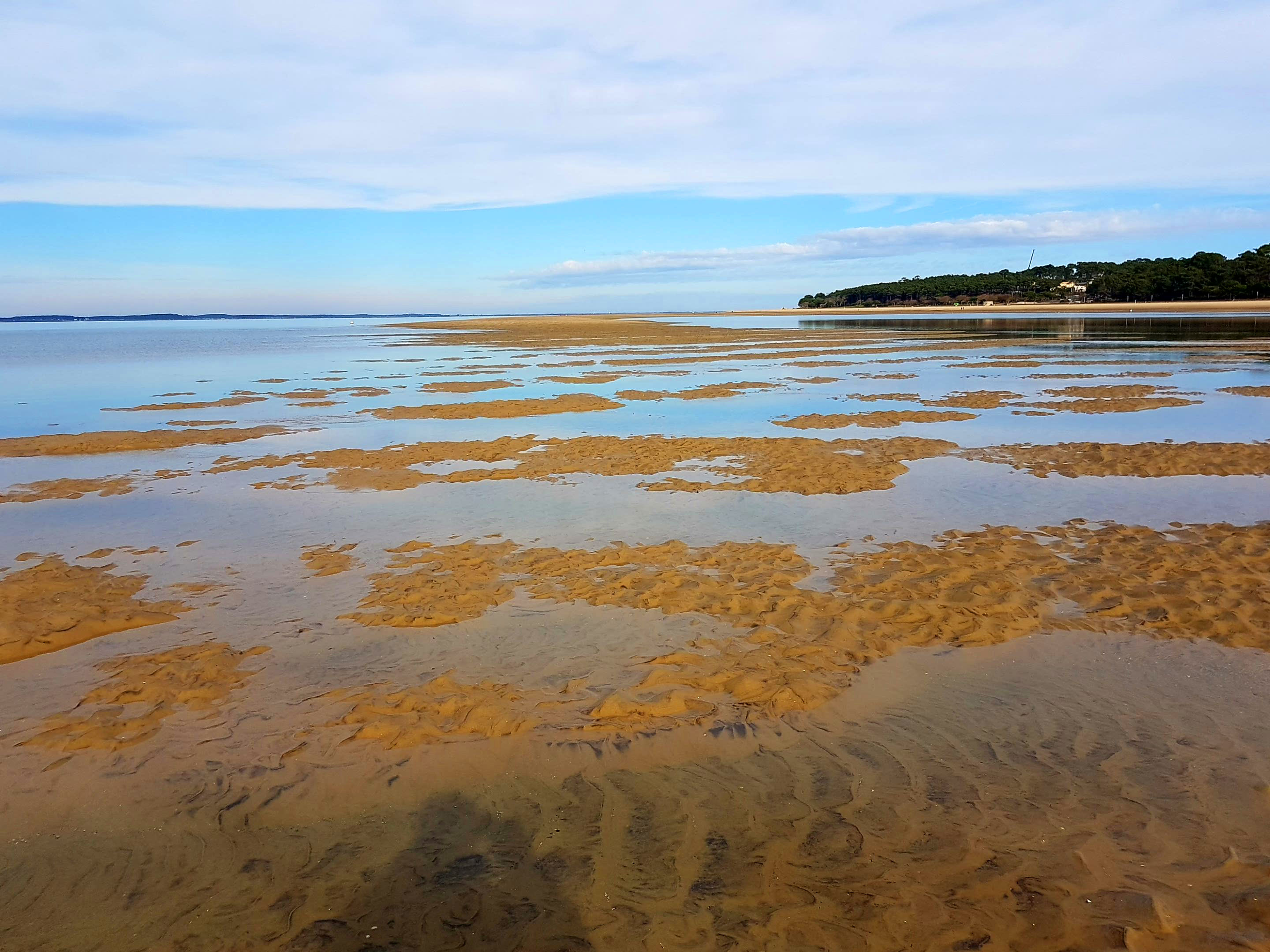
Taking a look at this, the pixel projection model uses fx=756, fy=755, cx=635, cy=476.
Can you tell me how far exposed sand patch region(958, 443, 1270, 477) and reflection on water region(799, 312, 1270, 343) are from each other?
34917 millimetres

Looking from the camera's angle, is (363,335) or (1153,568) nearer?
(1153,568)

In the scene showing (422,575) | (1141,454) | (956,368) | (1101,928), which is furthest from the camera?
(956,368)

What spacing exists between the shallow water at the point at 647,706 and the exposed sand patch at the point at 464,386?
46.0 feet

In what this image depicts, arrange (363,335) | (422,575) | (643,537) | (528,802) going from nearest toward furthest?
(528,802), (422,575), (643,537), (363,335)

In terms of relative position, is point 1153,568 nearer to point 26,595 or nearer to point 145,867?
point 145,867

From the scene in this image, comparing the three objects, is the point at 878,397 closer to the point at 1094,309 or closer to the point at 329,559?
the point at 329,559

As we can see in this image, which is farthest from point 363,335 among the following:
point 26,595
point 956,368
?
point 26,595

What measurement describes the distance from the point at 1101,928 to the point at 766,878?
64.1 inches

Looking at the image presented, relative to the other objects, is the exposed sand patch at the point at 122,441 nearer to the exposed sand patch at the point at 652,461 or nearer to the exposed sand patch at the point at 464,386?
the exposed sand patch at the point at 652,461

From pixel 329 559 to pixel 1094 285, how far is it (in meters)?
138

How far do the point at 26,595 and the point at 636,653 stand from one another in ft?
22.8

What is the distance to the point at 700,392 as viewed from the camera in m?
26.4

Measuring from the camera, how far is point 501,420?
21.4 meters

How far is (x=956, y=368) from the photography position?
31.9 metres
